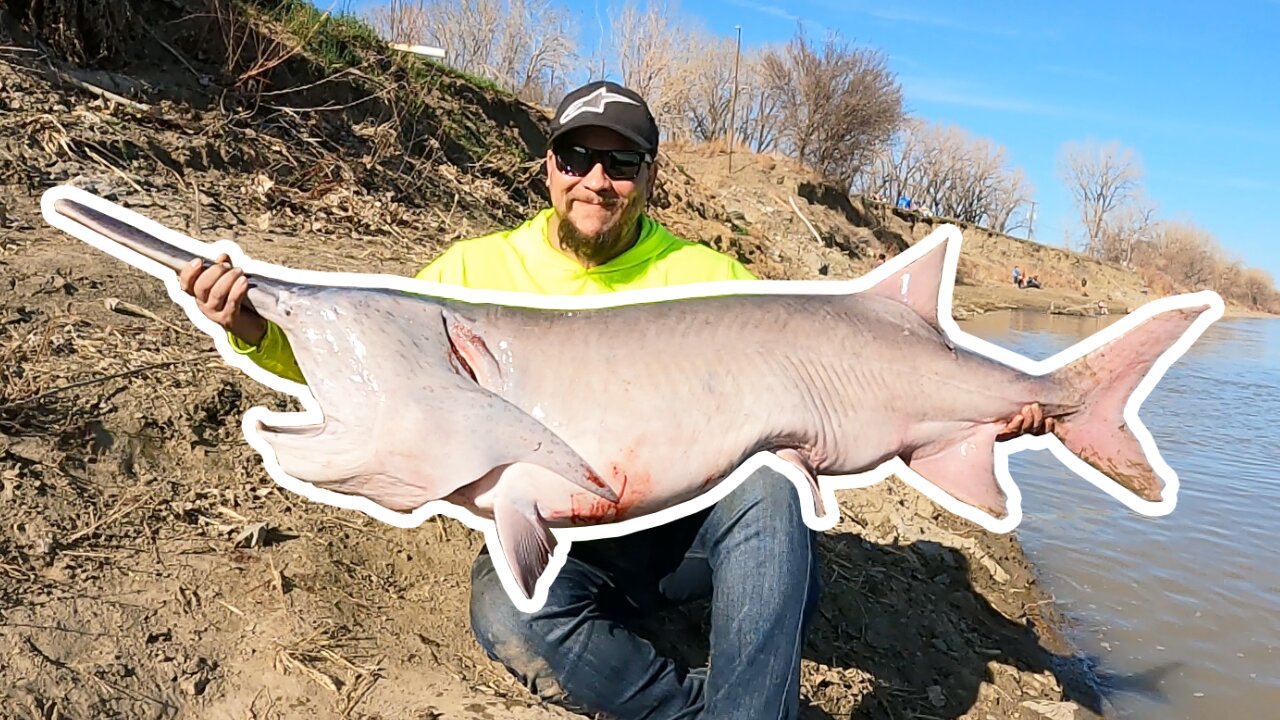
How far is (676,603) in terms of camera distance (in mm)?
2965

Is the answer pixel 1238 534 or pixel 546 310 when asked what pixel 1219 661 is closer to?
pixel 1238 534

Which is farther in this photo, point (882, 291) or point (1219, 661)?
point (1219, 661)

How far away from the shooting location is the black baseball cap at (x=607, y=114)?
8.88 feet

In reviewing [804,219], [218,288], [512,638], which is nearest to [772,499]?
[512,638]

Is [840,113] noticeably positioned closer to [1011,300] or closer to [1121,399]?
[1011,300]

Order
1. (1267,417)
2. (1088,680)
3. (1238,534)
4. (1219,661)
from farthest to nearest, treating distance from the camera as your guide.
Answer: (1267,417), (1238,534), (1219,661), (1088,680)

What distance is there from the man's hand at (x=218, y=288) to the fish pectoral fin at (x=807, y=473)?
136 centimetres

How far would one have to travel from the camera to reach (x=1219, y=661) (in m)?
4.72

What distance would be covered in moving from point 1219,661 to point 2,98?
272 inches

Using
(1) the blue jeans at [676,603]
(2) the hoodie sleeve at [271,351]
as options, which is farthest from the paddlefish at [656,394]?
(1) the blue jeans at [676,603]

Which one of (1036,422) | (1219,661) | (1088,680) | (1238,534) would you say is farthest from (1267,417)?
(1036,422)

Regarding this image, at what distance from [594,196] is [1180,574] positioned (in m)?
4.94

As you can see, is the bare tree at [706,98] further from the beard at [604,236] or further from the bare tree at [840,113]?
the beard at [604,236]

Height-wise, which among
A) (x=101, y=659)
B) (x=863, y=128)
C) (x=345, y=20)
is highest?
(x=863, y=128)
